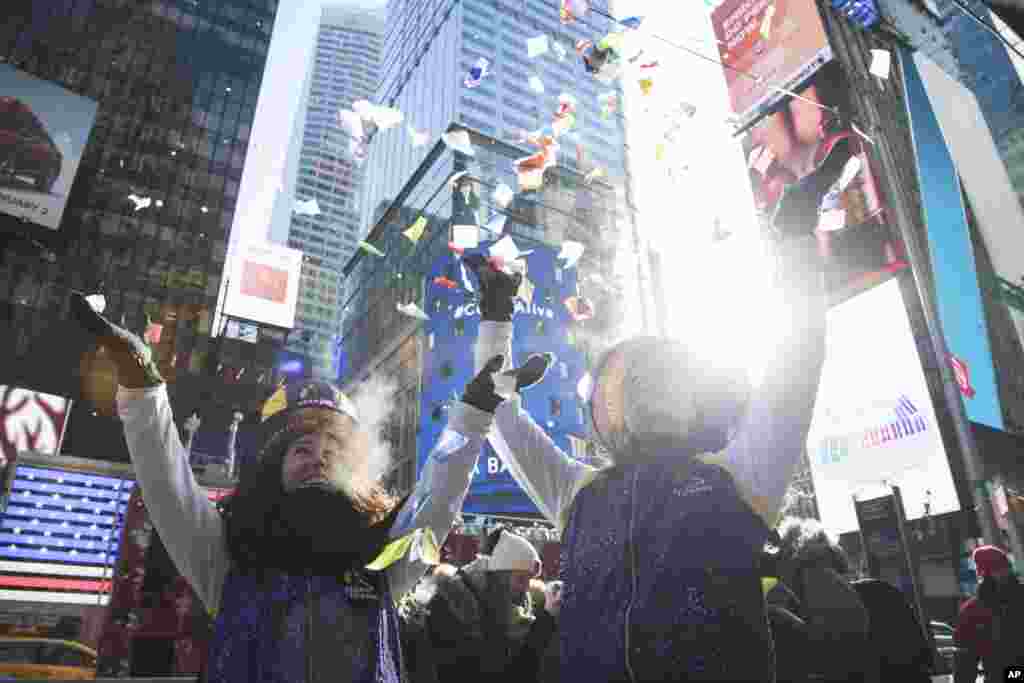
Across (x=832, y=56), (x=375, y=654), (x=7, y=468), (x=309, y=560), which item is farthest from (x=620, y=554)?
(x=832, y=56)

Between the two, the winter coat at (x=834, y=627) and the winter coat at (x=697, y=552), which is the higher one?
the winter coat at (x=697, y=552)

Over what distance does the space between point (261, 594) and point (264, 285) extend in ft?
112

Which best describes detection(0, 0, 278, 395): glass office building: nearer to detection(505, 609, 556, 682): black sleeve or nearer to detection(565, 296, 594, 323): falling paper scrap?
detection(565, 296, 594, 323): falling paper scrap

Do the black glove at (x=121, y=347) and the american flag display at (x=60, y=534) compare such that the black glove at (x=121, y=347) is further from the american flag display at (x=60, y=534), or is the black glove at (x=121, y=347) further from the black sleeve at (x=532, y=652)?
the american flag display at (x=60, y=534)

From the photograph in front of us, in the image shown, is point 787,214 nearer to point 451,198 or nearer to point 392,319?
point 451,198

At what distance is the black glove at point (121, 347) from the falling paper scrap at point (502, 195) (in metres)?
42.5

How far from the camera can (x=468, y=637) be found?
3900mm

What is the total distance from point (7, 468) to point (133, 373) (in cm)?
770

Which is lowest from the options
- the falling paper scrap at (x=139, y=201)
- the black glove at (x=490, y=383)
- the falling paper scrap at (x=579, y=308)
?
the black glove at (x=490, y=383)

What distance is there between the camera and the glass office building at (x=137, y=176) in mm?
31547

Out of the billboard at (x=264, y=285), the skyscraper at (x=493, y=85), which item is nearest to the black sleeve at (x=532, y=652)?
the billboard at (x=264, y=285)

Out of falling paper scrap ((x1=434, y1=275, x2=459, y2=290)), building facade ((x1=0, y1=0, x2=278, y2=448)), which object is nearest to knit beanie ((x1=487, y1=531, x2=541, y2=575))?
falling paper scrap ((x1=434, y1=275, x2=459, y2=290))

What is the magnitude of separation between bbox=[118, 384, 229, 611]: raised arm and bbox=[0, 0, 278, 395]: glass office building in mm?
36051

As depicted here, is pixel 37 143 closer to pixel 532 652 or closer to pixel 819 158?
pixel 532 652
